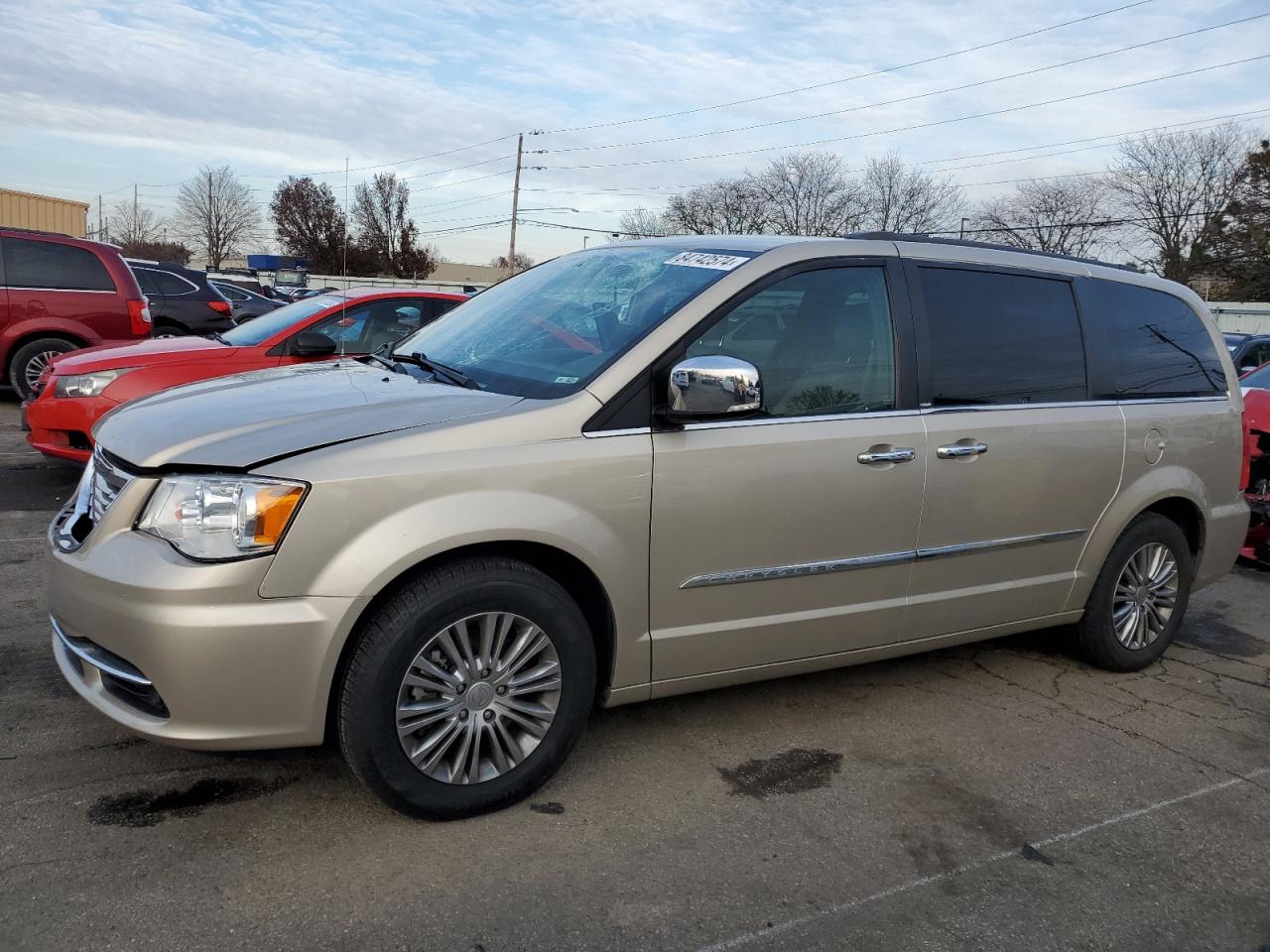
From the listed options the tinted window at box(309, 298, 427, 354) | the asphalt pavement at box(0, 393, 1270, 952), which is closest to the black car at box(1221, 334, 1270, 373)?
the tinted window at box(309, 298, 427, 354)

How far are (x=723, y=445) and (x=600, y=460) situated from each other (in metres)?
0.46

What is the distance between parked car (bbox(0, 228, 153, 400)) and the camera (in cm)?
1034

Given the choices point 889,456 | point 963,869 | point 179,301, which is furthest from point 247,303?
point 963,869

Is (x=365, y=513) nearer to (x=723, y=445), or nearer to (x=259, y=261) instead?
(x=723, y=445)

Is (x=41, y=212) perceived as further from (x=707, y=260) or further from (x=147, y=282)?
(x=707, y=260)

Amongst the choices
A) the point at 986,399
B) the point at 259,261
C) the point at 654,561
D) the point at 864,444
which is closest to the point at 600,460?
the point at 654,561

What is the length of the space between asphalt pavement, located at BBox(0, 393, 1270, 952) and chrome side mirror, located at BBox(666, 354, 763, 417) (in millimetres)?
1265

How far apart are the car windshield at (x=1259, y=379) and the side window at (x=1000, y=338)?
4495mm

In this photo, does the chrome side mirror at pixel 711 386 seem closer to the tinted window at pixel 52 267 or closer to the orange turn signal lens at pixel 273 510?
the orange turn signal lens at pixel 273 510

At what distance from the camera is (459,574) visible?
116 inches

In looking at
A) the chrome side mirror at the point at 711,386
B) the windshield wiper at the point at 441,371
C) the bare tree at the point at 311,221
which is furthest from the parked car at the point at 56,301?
the bare tree at the point at 311,221

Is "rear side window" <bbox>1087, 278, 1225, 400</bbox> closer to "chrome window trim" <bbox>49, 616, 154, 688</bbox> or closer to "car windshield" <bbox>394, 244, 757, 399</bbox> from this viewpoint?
"car windshield" <bbox>394, 244, 757, 399</bbox>

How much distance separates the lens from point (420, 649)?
2.91m

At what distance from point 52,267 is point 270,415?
9.06 metres
